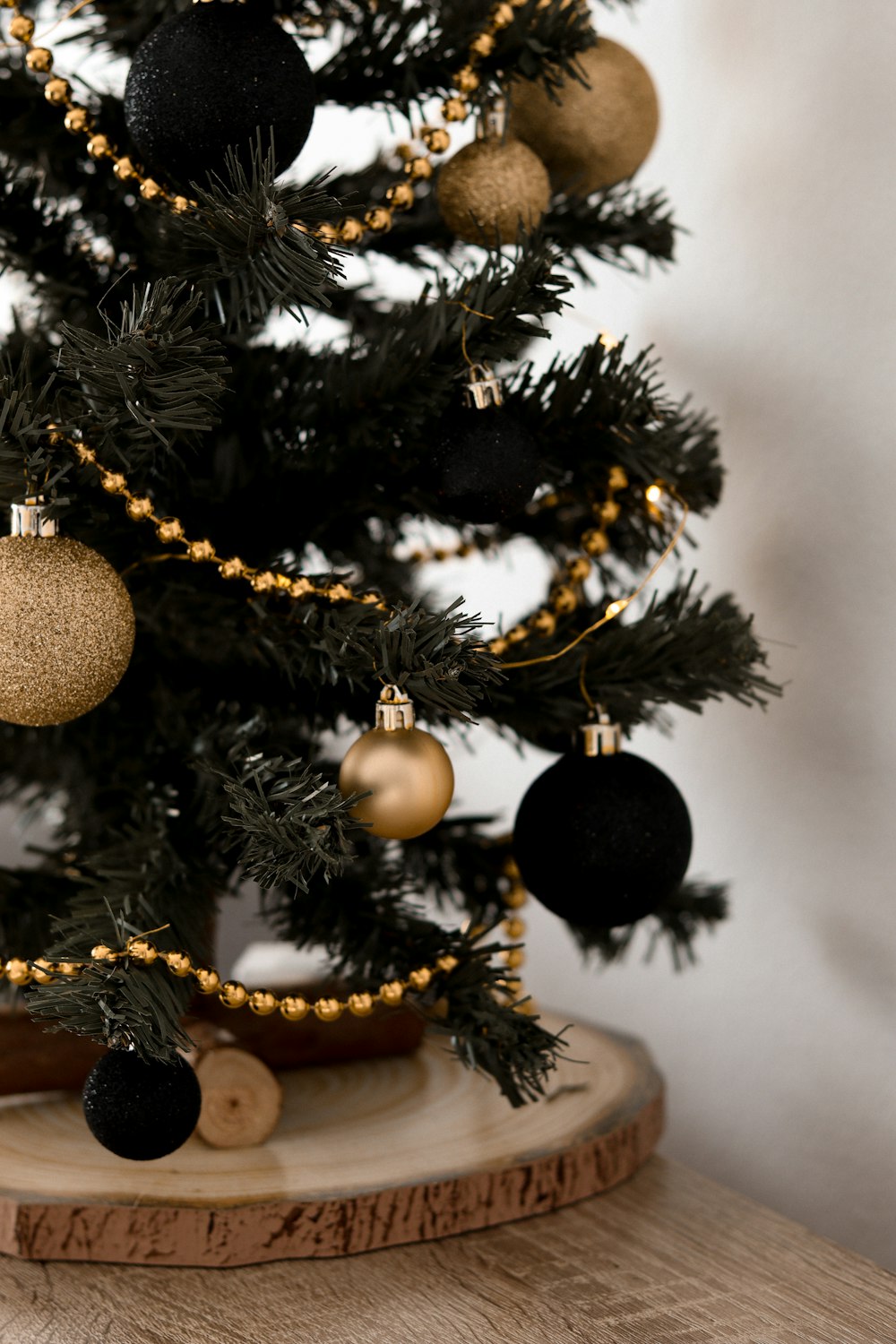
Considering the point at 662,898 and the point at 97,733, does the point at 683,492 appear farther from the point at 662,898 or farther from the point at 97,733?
the point at 97,733

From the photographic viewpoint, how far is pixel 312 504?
0.61 m

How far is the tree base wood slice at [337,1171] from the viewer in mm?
553

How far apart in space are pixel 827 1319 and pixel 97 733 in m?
0.42

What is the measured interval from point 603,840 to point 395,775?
0.11 metres

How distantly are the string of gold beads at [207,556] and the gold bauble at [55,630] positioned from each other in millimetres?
30

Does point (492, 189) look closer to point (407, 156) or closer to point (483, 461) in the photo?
point (407, 156)

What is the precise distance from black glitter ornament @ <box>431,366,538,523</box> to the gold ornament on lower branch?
94 mm

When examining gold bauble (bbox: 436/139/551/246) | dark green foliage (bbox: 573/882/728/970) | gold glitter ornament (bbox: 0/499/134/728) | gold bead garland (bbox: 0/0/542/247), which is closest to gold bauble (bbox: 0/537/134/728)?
gold glitter ornament (bbox: 0/499/134/728)

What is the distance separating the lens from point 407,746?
49 cm

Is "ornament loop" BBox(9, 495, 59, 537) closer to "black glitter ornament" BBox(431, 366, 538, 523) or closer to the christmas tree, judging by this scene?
the christmas tree

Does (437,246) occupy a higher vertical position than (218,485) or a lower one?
higher

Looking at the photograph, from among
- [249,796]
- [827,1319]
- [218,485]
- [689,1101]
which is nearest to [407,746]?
[249,796]

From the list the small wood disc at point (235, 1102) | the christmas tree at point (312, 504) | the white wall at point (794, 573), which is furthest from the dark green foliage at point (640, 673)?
the small wood disc at point (235, 1102)

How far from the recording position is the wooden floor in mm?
499
